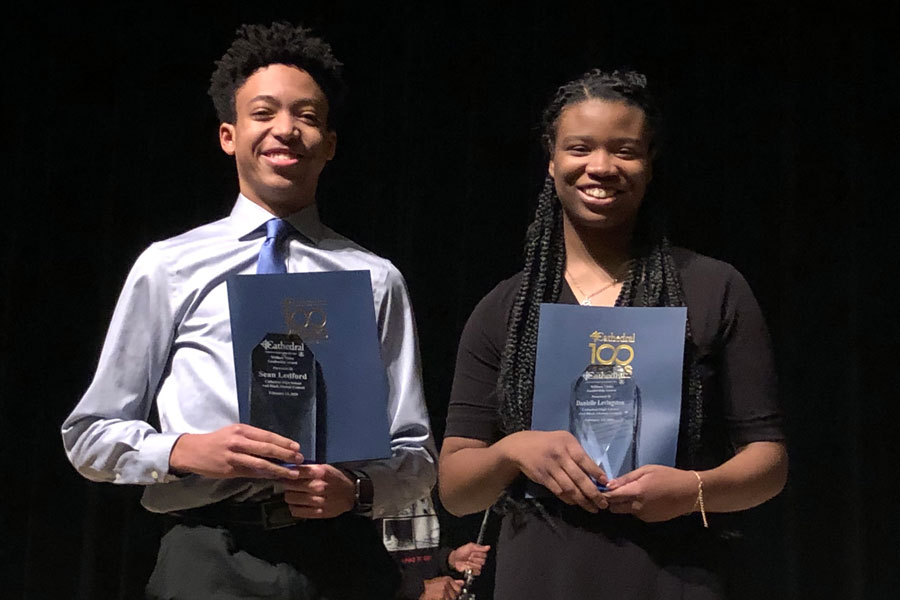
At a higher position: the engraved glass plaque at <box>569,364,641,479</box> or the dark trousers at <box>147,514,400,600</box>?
the engraved glass plaque at <box>569,364,641,479</box>

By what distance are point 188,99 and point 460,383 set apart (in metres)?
2.08

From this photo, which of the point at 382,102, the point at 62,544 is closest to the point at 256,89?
Answer: the point at 382,102

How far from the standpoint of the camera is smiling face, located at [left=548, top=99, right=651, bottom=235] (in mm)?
1525

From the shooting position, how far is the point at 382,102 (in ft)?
10.6

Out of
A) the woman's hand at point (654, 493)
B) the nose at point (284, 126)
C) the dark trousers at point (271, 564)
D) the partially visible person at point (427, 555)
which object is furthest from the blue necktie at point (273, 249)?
the partially visible person at point (427, 555)

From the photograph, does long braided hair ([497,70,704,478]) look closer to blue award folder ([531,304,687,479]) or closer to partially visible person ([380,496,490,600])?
blue award folder ([531,304,687,479])

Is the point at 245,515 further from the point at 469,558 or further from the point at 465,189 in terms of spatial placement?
the point at 465,189

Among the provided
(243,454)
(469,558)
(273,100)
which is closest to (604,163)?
(273,100)

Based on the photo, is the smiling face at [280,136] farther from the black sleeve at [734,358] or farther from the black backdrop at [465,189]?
the black backdrop at [465,189]

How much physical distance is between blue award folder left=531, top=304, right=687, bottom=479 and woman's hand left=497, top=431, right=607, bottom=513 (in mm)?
32

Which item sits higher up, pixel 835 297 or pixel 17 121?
pixel 17 121

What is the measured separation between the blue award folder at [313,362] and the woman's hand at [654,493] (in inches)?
13.0

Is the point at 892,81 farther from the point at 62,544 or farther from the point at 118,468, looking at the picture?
the point at 62,544

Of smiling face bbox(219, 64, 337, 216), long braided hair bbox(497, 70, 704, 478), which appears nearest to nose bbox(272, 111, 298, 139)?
smiling face bbox(219, 64, 337, 216)
